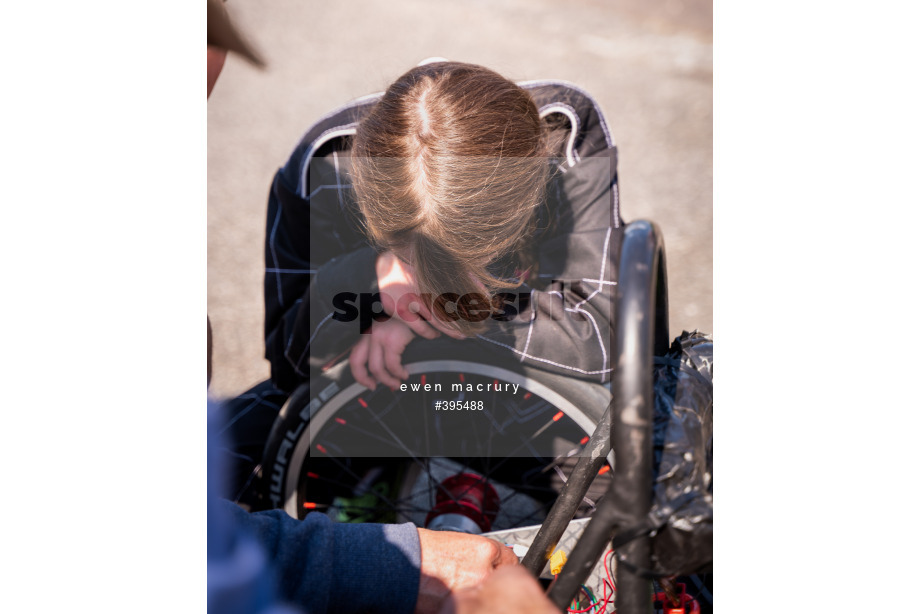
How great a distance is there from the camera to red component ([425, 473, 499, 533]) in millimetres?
855

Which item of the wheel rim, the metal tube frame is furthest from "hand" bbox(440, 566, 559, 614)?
the wheel rim

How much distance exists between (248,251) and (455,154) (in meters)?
0.53

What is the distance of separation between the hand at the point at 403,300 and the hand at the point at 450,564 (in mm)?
250

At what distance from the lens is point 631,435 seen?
0.47 m

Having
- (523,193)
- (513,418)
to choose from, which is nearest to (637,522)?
(513,418)

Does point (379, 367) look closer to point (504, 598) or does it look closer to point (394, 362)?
point (394, 362)

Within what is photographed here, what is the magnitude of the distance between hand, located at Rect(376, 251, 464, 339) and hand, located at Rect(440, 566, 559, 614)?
30 cm

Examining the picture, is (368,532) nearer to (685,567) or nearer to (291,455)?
(291,455)

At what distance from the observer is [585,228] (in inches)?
32.3

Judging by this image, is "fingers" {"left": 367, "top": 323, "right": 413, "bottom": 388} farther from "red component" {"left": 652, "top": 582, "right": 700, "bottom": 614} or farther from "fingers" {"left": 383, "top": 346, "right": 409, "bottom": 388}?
"red component" {"left": 652, "top": 582, "right": 700, "bottom": 614}

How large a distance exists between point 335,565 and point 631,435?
387 millimetres

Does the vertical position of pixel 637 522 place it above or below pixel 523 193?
below

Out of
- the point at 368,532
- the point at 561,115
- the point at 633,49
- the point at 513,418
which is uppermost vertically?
the point at 633,49

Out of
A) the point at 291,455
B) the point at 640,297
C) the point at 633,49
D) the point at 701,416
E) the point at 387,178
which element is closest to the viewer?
the point at 640,297
